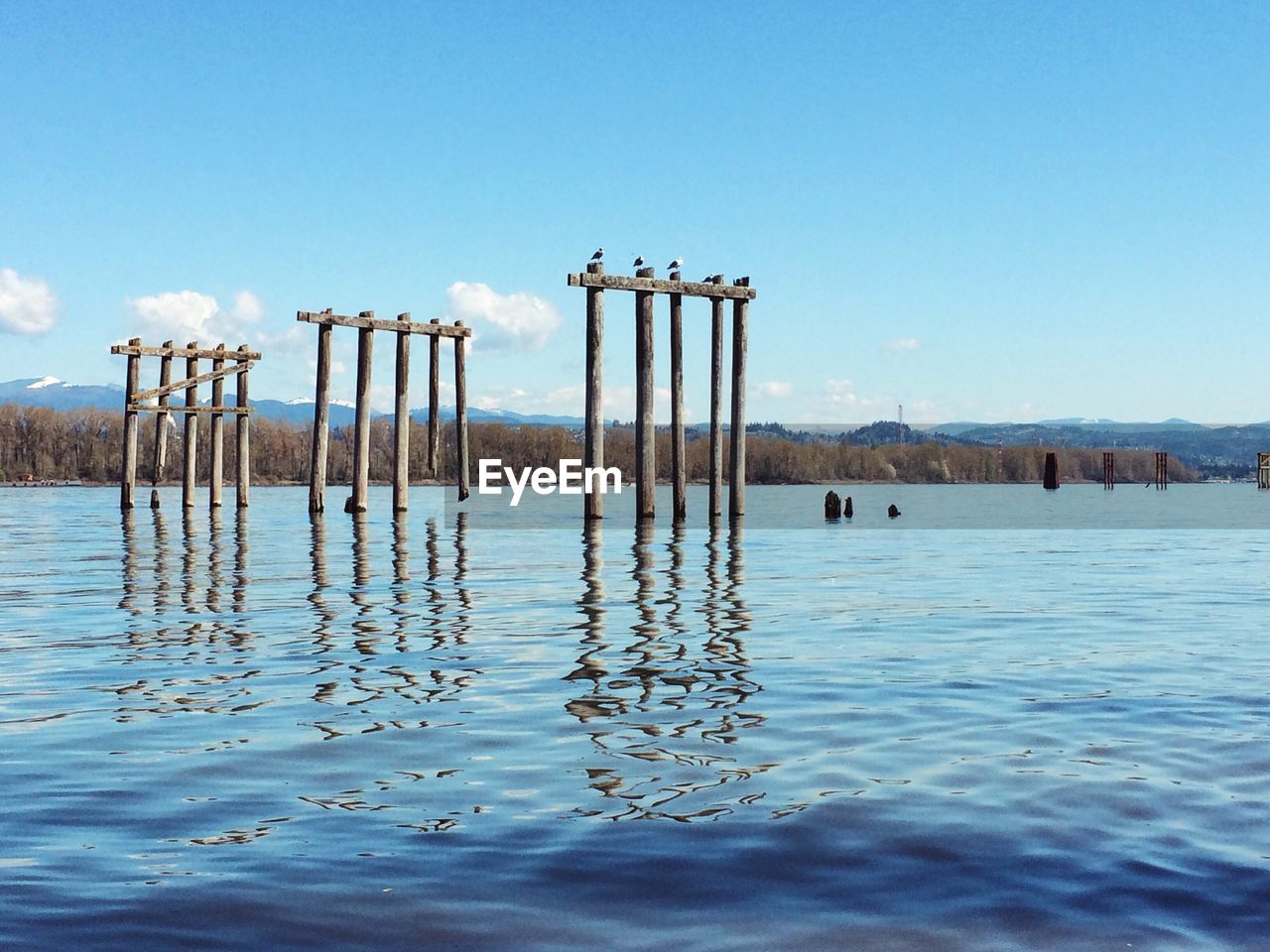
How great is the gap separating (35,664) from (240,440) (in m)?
38.8

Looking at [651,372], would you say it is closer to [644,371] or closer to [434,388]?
[644,371]

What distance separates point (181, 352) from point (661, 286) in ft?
62.9

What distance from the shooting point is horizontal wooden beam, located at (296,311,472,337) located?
40531 mm

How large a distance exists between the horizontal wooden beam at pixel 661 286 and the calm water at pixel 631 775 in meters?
17.3

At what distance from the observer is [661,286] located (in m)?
35.3

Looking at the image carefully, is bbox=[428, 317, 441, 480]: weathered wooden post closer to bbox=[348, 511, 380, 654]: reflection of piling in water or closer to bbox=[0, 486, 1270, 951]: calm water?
bbox=[348, 511, 380, 654]: reflection of piling in water

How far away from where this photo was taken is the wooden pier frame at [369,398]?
1615 inches

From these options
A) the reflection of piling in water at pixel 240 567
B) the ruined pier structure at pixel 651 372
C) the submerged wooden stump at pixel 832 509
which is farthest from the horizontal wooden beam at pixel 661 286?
the submerged wooden stump at pixel 832 509

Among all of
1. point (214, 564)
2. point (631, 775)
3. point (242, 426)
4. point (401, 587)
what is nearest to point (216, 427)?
point (242, 426)

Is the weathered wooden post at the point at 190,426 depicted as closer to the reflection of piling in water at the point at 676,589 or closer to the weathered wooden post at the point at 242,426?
the weathered wooden post at the point at 242,426

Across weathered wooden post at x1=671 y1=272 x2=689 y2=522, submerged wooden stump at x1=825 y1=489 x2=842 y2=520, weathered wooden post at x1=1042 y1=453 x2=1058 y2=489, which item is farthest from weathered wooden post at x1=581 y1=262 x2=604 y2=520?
weathered wooden post at x1=1042 y1=453 x2=1058 y2=489

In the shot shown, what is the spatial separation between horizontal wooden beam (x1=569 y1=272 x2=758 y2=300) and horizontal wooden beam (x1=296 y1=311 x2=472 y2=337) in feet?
34.0

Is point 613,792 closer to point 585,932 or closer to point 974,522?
point 585,932

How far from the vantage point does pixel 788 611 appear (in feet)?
53.5
